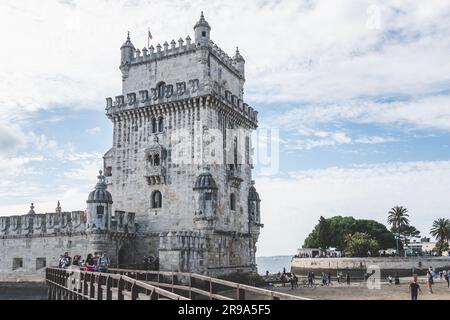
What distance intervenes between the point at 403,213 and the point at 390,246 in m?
9.71

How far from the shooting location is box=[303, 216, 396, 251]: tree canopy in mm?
89312

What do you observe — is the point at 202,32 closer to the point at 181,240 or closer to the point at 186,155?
the point at 186,155

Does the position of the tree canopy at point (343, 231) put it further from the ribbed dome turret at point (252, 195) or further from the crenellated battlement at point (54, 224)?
the crenellated battlement at point (54, 224)

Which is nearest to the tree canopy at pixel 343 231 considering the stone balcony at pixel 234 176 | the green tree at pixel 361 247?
the green tree at pixel 361 247

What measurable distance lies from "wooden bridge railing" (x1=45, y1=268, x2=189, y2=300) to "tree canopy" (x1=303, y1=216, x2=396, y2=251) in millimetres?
67122

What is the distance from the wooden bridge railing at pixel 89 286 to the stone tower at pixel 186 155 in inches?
284

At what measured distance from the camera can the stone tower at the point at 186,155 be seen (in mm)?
35781

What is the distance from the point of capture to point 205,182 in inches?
1371

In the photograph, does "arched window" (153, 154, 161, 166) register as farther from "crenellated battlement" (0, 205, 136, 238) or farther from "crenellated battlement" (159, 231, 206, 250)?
"crenellated battlement" (159, 231, 206, 250)

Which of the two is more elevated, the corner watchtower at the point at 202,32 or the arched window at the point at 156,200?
the corner watchtower at the point at 202,32

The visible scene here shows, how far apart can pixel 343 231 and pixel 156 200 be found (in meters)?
59.4

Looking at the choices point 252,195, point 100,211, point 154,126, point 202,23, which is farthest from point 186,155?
point 202,23
